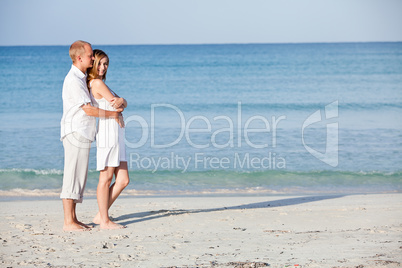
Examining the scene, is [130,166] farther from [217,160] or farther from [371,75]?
[371,75]

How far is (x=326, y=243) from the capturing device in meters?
4.44

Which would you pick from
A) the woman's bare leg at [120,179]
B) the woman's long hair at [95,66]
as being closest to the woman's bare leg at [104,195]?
the woman's bare leg at [120,179]

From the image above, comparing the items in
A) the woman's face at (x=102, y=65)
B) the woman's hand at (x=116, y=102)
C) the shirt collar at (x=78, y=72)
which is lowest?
the woman's hand at (x=116, y=102)

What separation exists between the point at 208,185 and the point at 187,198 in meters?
1.31

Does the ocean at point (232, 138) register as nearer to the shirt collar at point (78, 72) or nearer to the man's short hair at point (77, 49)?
the shirt collar at point (78, 72)

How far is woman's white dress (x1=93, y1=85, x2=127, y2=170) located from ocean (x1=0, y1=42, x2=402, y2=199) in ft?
10.3

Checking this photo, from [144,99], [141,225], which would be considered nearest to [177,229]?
[141,225]

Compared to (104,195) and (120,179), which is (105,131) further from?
(104,195)

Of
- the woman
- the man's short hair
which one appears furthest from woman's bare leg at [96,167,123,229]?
the man's short hair

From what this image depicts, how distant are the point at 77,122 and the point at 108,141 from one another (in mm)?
347

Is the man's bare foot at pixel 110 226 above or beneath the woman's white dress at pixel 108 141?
beneath

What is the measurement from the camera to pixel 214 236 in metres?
4.76

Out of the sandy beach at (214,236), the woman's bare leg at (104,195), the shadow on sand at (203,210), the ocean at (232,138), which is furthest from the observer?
the ocean at (232,138)

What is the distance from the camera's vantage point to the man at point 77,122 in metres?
4.70
